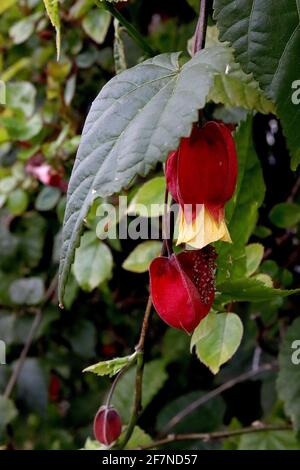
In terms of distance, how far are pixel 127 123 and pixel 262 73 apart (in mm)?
86

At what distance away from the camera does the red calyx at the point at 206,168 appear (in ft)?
1.33

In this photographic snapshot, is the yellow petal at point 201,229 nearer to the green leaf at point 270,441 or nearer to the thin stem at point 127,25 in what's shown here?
the thin stem at point 127,25

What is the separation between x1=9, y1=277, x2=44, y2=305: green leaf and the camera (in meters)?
1.03

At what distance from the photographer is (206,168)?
404 millimetres

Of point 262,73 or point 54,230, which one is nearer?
point 262,73

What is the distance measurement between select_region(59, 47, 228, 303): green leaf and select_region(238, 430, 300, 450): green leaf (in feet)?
1.63

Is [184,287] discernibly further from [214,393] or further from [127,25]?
[214,393]

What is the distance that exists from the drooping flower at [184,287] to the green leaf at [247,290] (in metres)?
0.05

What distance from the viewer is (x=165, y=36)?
90 cm

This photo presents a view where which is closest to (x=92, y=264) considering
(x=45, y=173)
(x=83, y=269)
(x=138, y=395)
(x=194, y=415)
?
(x=83, y=269)

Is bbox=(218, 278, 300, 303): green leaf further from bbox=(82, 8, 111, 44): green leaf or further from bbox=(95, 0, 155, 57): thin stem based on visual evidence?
bbox=(82, 8, 111, 44): green leaf

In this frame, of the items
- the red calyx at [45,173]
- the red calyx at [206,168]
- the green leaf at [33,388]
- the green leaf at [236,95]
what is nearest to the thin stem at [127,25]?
the green leaf at [236,95]

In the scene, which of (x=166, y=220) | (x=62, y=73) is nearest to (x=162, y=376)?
(x=62, y=73)
